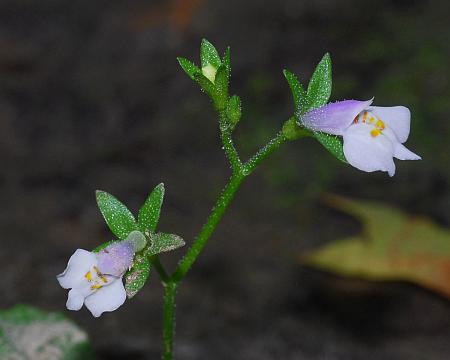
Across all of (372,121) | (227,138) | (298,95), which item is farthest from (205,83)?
(372,121)

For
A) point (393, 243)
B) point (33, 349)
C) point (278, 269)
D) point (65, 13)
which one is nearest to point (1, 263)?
point (33, 349)

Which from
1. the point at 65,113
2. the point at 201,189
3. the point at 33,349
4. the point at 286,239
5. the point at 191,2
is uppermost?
the point at 191,2

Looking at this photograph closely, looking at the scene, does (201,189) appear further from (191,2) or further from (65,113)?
(191,2)

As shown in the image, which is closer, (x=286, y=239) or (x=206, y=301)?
(x=206, y=301)

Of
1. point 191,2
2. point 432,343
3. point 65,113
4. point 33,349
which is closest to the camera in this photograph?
point 33,349

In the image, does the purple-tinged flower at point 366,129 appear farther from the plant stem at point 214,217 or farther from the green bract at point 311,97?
the plant stem at point 214,217

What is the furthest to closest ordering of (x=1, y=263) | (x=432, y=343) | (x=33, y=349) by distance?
(x=1, y=263) < (x=432, y=343) < (x=33, y=349)

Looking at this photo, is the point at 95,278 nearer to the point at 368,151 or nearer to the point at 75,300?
the point at 75,300

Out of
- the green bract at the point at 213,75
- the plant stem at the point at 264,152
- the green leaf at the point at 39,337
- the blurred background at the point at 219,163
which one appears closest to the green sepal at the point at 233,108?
the green bract at the point at 213,75
